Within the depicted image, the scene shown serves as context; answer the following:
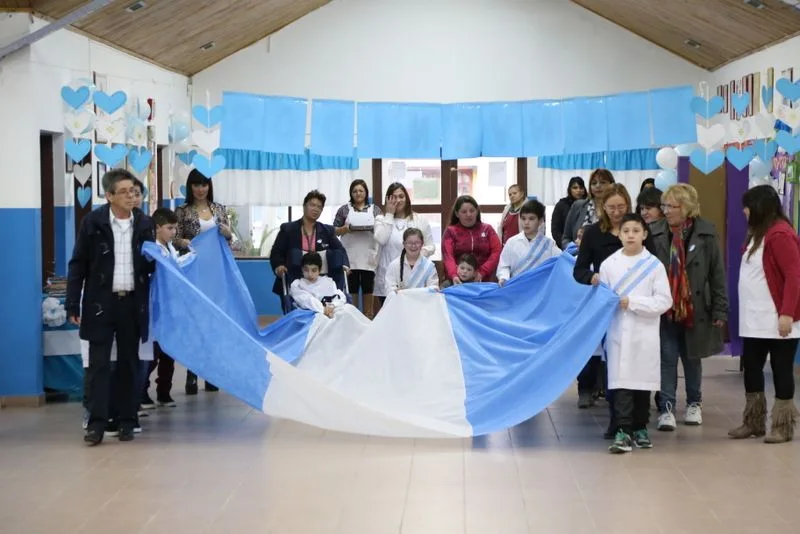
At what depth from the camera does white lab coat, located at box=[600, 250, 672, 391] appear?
21.3 feet

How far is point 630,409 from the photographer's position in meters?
6.59

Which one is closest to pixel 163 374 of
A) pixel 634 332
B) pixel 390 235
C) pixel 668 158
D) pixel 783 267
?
pixel 390 235

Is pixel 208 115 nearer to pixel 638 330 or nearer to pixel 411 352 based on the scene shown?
pixel 411 352

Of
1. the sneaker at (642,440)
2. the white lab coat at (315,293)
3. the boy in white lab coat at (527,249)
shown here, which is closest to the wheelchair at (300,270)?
the white lab coat at (315,293)

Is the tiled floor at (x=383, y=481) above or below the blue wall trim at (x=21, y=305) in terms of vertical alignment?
below

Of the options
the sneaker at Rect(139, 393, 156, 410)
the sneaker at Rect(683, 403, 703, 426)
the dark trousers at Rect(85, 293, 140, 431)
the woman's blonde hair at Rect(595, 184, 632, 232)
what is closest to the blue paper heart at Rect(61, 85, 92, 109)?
the sneaker at Rect(139, 393, 156, 410)

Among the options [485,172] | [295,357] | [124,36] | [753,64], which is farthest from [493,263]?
[485,172]

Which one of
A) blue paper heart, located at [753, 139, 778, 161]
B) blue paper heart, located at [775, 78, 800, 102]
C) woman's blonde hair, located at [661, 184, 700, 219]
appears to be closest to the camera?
woman's blonde hair, located at [661, 184, 700, 219]

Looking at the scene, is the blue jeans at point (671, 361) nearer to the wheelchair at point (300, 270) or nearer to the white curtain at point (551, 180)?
the wheelchair at point (300, 270)

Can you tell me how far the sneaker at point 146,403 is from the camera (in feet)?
26.9

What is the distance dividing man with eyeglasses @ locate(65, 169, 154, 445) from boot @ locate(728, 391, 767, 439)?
3.34m

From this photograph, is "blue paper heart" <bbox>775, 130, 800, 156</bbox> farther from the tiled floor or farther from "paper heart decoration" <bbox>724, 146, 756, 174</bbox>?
the tiled floor

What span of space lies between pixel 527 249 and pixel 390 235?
1537mm

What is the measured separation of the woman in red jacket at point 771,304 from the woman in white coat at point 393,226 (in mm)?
3162
